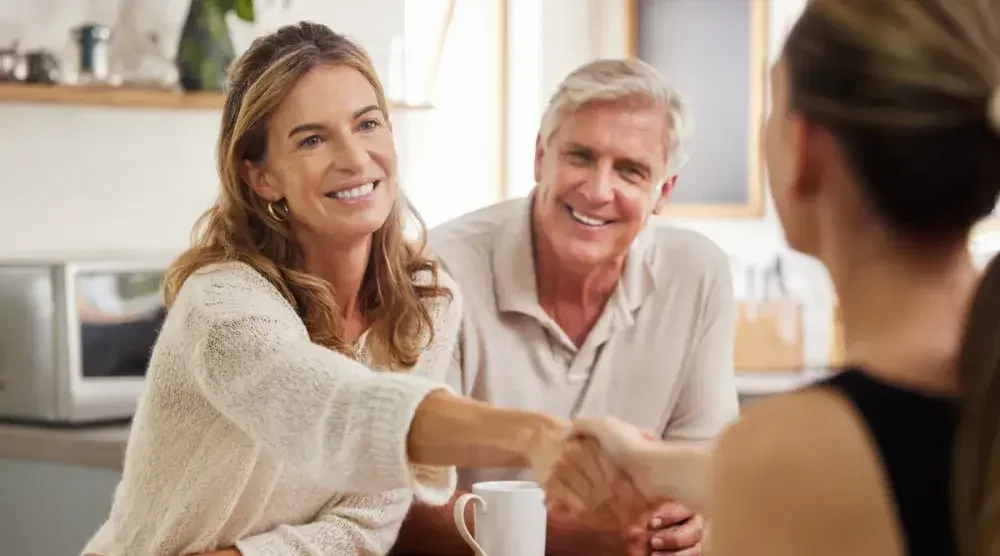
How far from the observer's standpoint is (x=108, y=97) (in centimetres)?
264

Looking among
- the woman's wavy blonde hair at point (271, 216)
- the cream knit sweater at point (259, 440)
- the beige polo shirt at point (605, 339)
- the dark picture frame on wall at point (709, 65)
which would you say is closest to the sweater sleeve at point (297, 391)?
the cream knit sweater at point (259, 440)

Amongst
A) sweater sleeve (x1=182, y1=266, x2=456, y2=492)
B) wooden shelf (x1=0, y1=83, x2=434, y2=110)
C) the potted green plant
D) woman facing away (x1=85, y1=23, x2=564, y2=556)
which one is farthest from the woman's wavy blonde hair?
the potted green plant

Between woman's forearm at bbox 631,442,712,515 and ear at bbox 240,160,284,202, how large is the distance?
0.56m

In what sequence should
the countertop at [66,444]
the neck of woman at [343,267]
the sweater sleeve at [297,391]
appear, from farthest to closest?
the countertop at [66,444], the neck of woman at [343,267], the sweater sleeve at [297,391]

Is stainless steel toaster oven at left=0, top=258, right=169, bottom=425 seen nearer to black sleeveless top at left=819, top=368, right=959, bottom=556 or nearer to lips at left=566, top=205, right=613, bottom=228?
lips at left=566, top=205, right=613, bottom=228

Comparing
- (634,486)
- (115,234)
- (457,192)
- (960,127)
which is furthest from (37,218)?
(960,127)

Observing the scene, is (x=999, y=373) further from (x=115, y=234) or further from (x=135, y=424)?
(x=115, y=234)

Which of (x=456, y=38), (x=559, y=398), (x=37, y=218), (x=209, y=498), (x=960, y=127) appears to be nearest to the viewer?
(x=960, y=127)

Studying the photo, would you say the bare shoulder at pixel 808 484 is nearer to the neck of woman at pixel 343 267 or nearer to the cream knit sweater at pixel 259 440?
the cream knit sweater at pixel 259 440

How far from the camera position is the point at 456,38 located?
319cm

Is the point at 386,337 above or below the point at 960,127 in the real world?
below

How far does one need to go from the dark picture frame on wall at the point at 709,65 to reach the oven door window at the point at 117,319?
1.56 meters

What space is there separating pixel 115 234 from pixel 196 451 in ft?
4.81

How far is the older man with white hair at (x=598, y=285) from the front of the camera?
189 centimetres
